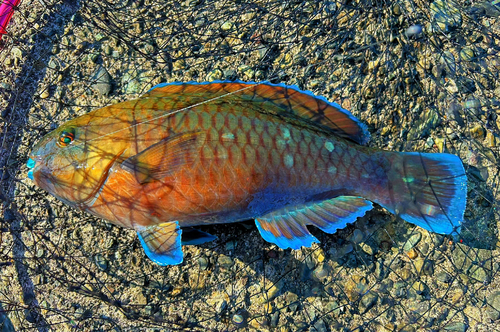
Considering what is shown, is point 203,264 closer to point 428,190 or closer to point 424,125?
point 428,190

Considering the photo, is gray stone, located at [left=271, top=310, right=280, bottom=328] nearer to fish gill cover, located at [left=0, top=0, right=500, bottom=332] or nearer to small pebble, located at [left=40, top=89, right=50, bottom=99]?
fish gill cover, located at [left=0, top=0, right=500, bottom=332]

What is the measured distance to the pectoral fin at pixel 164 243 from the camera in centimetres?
244

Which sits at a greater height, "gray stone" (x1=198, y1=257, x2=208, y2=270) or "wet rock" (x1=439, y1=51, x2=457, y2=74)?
"wet rock" (x1=439, y1=51, x2=457, y2=74)

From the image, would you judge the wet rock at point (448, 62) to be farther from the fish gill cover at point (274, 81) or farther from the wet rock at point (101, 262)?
the wet rock at point (101, 262)

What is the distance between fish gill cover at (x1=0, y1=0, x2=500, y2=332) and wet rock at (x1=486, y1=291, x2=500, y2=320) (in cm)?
1

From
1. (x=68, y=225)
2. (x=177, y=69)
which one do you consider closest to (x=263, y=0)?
(x=177, y=69)

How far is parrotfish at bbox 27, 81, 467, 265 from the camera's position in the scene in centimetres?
236

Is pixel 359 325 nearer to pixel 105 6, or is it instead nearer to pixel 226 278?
pixel 226 278

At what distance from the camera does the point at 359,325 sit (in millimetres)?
2793

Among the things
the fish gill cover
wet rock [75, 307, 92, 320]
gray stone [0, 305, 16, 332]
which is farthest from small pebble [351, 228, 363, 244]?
gray stone [0, 305, 16, 332]

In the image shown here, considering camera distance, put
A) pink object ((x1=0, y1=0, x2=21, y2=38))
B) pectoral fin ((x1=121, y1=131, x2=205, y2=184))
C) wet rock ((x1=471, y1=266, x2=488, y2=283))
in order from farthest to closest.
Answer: pink object ((x1=0, y1=0, x2=21, y2=38)), wet rock ((x1=471, y1=266, x2=488, y2=283)), pectoral fin ((x1=121, y1=131, x2=205, y2=184))

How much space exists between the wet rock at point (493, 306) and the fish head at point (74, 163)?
2.90 metres

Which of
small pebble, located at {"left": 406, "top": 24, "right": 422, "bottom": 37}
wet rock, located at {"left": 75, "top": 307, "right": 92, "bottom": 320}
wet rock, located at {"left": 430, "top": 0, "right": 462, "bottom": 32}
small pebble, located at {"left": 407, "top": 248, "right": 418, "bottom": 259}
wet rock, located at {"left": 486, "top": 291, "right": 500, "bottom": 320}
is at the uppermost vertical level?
wet rock, located at {"left": 430, "top": 0, "right": 462, "bottom": 32}

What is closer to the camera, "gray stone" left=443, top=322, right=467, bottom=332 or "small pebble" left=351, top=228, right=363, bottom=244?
"gray stone" left=443, top=322, right=467, bottom=332
